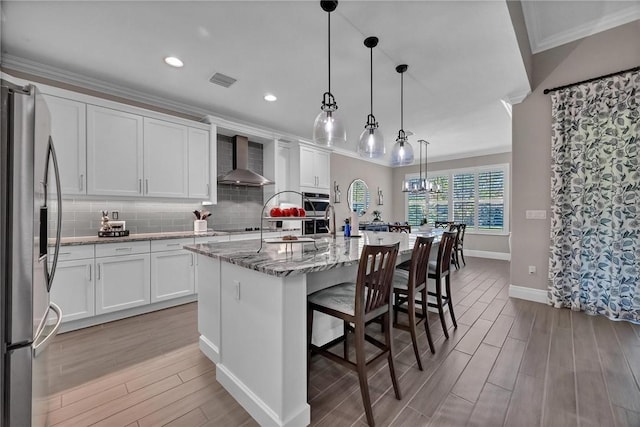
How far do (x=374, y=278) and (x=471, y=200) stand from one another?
254 inches

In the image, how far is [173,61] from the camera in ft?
8.70

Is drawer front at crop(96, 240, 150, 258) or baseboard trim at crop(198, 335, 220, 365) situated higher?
drawer front at crop(96, 240, 150, 258)

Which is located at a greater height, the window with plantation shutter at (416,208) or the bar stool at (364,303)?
the window with plantation shutter at (416,208)

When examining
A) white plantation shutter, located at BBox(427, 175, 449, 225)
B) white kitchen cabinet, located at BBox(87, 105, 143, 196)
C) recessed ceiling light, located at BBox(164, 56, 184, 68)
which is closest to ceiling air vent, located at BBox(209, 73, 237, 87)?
recessed ceiling light, located at BBox(164, 56, 184, 68)

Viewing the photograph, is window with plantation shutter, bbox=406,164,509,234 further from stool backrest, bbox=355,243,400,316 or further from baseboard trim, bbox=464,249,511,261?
stool backrest, bbox=355,243,400,316

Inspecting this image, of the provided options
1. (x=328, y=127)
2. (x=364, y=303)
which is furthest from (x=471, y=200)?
(x=364, y=303)

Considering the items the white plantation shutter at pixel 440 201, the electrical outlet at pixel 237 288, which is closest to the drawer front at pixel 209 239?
the electrical outlet at pixel 237 288

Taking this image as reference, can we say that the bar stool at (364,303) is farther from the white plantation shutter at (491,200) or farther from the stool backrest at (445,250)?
the white plantation shutter at (491,200)

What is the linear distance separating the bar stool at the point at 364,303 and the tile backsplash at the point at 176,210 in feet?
9.82

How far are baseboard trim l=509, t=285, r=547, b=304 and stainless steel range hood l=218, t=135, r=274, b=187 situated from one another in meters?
3.89

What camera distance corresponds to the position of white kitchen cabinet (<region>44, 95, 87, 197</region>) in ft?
8.73

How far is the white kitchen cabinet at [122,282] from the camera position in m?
2.73

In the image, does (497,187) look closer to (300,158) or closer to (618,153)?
(618,153)

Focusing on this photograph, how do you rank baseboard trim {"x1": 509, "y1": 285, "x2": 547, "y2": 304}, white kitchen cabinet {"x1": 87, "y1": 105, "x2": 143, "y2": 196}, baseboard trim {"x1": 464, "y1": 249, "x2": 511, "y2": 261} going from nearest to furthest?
white kitchen cabinet {"x1": 87, "y1": 105, "x2": 143, "y2": 196} < baseboard trim {"x1": 509, "y1": 285, "x2": 547, "y2": 304} < baseboard trim {"x1": 464, "y1": 249, "x2": 511, "y2": 261}
